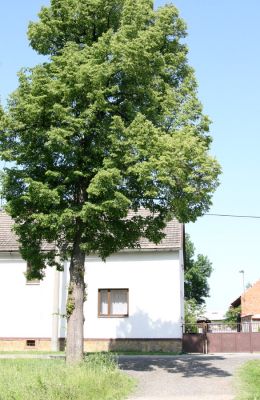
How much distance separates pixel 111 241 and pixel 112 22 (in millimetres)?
7489

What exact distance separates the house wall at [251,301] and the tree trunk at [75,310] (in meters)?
37.0

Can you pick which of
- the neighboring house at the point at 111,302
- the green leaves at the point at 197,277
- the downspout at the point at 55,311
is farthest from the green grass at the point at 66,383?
the green leaves at the point at 197,277

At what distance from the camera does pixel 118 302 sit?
91.1ft

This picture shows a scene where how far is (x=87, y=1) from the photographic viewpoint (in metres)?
17.7

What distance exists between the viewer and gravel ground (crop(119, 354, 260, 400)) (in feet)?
43.9

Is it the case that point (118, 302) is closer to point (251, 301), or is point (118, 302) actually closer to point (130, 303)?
point (130, 303)

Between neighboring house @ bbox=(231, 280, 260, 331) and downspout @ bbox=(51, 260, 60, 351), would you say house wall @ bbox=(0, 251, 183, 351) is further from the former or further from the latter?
neighboring house @ bbox=(231, 280, 260, 331)

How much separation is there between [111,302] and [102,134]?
13.2 meters

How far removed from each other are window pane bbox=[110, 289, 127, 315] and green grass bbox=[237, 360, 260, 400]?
9.30 m

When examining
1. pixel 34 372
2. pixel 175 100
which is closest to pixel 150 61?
pixel 175 100

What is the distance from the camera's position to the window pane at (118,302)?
90.9ft

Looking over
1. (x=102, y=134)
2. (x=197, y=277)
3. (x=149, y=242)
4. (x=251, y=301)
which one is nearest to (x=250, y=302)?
(x=251, y=301)

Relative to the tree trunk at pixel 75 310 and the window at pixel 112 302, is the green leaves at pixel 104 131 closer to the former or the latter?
the tree trunk at pixel 75 310

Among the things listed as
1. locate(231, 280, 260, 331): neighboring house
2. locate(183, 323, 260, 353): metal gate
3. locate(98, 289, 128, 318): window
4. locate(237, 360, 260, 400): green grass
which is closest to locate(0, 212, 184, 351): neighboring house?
locate(98, 289, 128, 318): window
